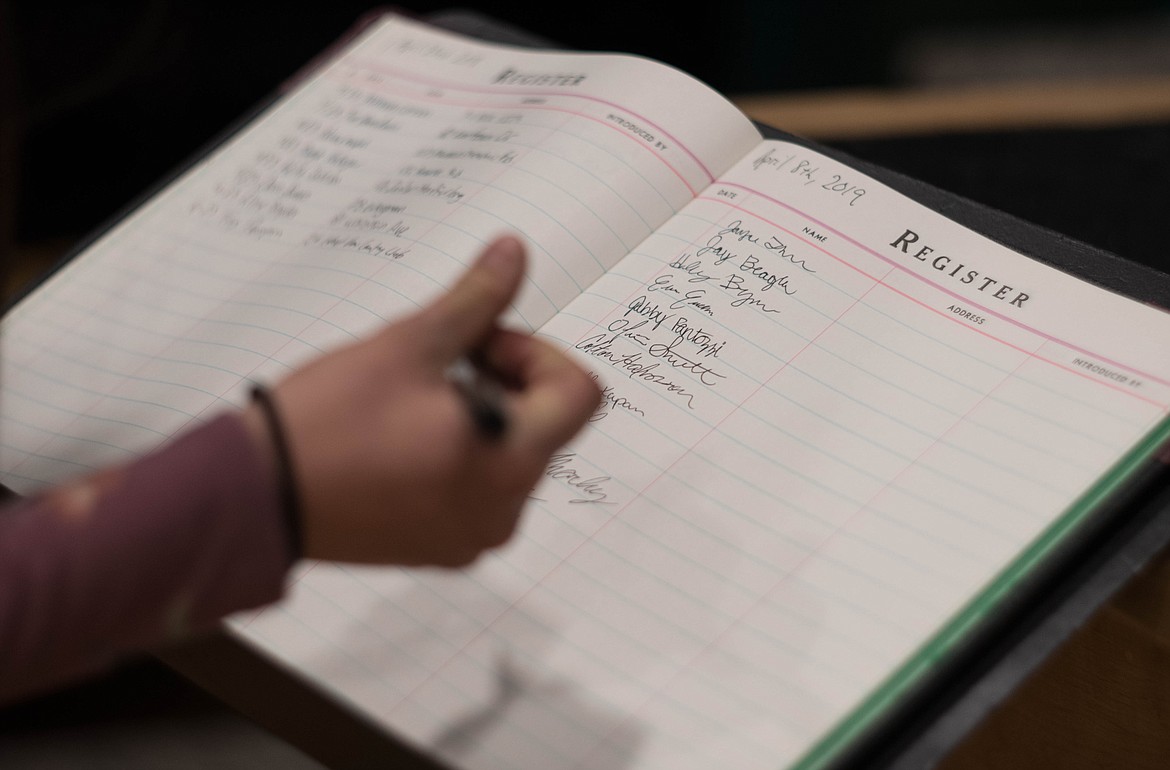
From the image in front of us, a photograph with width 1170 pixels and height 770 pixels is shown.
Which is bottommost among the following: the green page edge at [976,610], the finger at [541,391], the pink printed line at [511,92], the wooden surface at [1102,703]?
the wooden surface at [1102,703]

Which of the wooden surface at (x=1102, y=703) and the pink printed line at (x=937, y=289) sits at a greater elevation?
the pink printed line at (x=937, y=289)

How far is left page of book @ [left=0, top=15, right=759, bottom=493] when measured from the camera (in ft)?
1.81

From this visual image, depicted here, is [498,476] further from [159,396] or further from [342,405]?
[159,396]

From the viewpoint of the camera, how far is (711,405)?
49 cm

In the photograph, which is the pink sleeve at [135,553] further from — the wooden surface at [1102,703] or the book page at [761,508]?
the wooden surface at [1102,703]

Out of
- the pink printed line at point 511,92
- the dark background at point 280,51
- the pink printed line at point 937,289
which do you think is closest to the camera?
the pink printed line at point 937,289

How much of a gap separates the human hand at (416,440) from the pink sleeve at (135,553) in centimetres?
1

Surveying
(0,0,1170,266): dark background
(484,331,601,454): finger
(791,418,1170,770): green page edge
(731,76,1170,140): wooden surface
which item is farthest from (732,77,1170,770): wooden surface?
(0,0,1170,266): dark background

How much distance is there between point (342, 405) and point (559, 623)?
0.41ft

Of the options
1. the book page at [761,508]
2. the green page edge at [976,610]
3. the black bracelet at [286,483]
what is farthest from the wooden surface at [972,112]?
the black bracelet at [286,483]

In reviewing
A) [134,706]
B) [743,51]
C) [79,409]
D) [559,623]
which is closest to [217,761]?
[134,706]

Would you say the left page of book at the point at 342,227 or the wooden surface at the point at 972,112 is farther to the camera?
the wooden surface at the point at 972,112

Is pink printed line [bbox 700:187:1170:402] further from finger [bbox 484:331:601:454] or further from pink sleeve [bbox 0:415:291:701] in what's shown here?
pink sleeve [bbox 0:415:291:701]

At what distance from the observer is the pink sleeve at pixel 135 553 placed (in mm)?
332
